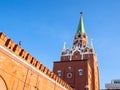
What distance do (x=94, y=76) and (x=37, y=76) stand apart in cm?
1933

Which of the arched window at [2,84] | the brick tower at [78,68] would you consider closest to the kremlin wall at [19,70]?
the arched window at [2,84]

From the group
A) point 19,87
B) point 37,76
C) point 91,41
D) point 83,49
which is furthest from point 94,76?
point 19,87

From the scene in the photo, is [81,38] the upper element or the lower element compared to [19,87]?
upper

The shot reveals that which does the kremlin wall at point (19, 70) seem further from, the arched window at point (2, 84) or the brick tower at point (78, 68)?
the brick tower at point (78, 68)

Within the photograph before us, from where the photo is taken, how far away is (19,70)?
49.3 ft

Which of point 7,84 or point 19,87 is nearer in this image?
point 7,84

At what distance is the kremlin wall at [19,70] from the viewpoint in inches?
529

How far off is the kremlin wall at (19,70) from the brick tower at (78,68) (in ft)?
38.5

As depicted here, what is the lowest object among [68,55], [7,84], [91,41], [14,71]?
[7,84]

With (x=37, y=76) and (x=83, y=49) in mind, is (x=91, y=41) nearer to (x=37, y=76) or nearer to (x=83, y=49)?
(x=83, y=49)

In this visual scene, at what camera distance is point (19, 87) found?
14.8m

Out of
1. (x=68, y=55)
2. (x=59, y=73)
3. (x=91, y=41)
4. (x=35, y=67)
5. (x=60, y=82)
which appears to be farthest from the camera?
(x=91, y=41)

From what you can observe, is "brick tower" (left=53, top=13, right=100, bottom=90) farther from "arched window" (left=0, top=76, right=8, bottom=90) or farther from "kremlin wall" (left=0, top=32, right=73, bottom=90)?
"arched window" (left=0, top=76, right=8, bottom=90)

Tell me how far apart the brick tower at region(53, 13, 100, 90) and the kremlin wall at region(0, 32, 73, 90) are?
1172 centimetres
